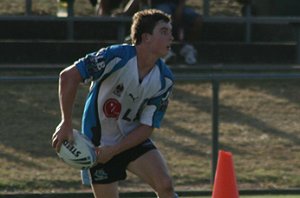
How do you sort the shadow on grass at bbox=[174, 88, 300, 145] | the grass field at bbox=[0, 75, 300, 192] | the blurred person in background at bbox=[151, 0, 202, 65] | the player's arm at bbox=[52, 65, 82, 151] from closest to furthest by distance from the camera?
the player's arm at bbox=[52, 65, 82, 151]
the grass field at bbox=[0, 75, 300, 192]
the shadow on grass at bbox=[174, 88, 300, 145]
the blurred person in background at bbox=[151, 0, 202, 65]

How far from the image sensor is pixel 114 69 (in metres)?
6.89

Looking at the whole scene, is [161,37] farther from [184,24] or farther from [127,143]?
[184,24]

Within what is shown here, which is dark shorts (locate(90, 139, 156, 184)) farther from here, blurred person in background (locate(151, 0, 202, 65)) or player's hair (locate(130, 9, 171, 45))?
blurred person in background (locate(151, 0, 202, 65))

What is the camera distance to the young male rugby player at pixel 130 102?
683 cm

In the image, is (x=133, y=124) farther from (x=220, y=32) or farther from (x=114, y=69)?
(x=220, y=32)

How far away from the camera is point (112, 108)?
7027 millimetres

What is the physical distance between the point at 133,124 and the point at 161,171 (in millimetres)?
379

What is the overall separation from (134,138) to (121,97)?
10.9 inches

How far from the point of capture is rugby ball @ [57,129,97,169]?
21.9 feet

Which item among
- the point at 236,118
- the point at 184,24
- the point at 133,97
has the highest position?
the point at 133,97

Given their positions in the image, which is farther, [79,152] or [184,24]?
[184,24]

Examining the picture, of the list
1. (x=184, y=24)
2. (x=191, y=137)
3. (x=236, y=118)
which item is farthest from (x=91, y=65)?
(x=184, y=24)

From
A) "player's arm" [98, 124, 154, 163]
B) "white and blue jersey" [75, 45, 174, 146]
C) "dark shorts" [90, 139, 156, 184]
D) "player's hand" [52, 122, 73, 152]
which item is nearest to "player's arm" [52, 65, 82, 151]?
"player's hand" [52, 122, 73, 152]

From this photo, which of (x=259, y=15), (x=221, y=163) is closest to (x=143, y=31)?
(x=221, y=163)
